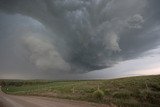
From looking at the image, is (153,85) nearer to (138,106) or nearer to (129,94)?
(129,94)

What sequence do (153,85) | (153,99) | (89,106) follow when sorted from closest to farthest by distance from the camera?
(89,106) → (153,99) → (153,85)

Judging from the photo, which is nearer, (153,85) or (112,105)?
(112,105)

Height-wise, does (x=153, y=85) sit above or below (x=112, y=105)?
above

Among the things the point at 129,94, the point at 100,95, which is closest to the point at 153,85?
the point at 129,94

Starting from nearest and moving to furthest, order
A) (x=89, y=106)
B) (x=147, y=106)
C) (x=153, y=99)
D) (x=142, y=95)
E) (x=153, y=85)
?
1. (x=89, y=106)
2. (x=147, y=106)
3. (x=153, y=99)
4. (x=142, y=95)
5. (x=153, y=85)

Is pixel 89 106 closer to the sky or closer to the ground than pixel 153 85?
closer to the ground

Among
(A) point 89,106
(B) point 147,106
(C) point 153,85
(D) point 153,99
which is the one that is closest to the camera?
(A) point 89,106

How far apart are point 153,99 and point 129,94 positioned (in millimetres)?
4306

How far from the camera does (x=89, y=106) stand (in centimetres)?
2155

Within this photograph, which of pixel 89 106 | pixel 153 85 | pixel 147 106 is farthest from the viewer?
pixel 153 85

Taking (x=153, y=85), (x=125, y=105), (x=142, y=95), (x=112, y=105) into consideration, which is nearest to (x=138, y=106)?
(x=125, y=105)

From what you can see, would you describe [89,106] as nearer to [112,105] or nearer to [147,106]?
[112,105]

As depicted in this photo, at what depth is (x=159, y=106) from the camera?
24078 mm

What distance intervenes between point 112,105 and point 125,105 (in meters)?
1.45
